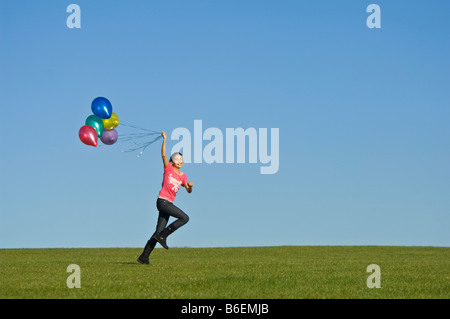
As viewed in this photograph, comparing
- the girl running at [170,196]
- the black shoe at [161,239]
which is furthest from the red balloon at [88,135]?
the black shoe at [161,239]

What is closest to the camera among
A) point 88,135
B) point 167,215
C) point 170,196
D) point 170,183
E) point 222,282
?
point 222,282

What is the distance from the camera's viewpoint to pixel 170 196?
1590 centimetres

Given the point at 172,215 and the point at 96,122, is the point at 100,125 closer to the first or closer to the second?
the point at 96,122

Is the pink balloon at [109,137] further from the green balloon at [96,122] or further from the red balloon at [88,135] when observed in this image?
the red balloon at [88,135]

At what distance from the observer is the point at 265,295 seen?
408 inches

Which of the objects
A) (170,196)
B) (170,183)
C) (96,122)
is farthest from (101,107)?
(170,196)

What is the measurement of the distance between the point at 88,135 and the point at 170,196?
121 inches

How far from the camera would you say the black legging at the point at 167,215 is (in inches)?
622

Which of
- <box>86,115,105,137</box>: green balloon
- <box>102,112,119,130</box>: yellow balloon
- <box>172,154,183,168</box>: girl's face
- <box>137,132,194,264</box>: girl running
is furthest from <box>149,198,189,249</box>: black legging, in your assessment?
<box>102,112,119,130</box>: yellow balloon

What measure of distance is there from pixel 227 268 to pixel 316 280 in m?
3.53

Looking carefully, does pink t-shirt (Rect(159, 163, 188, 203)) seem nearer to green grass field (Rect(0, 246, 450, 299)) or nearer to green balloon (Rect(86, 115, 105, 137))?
green grass field (Rect(0, 246, 450, 299))

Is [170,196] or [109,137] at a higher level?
[109,137]
